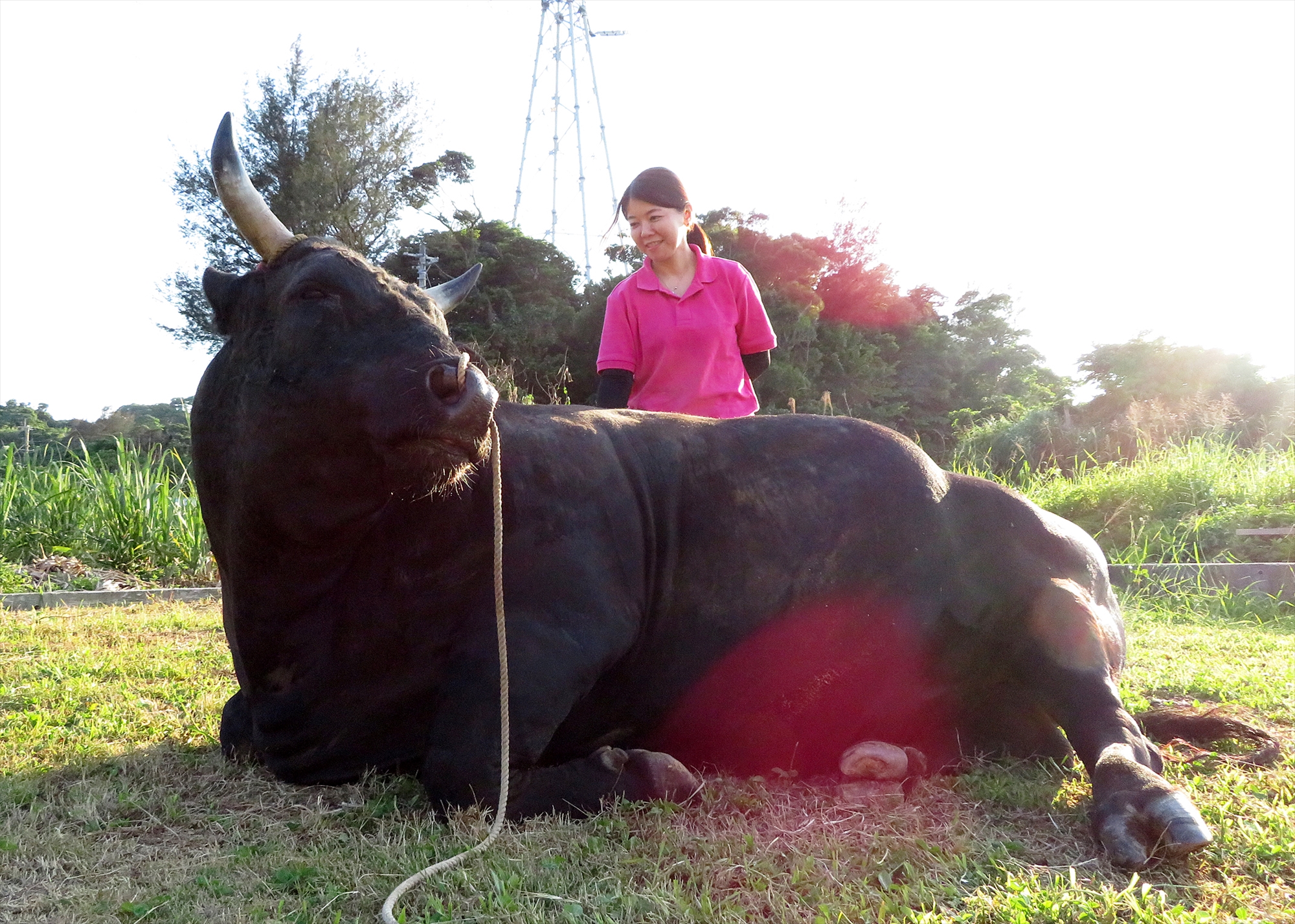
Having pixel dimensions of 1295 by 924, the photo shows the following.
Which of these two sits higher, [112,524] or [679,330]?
[679,330]

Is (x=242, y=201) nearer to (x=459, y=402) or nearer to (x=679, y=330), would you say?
(x=459, y=402)

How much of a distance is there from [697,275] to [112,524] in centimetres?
630

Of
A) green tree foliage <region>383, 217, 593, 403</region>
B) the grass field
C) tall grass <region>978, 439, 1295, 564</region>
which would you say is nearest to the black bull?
the grass field

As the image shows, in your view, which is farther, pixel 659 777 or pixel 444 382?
pixel 659 777

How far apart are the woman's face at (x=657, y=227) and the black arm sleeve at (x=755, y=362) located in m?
0.68

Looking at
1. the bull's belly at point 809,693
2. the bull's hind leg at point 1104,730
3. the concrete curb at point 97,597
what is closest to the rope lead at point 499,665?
the bull's belly at point 809,693

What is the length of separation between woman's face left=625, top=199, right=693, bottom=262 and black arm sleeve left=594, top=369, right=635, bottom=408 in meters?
0.58

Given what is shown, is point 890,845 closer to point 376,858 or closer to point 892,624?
point 892,624

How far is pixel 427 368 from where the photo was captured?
2311 mm

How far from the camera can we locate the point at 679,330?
470 centimetres

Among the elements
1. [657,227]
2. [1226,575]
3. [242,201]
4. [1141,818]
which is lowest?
[1226,575]

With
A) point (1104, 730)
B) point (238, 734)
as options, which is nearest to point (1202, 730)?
point (1104, 730)

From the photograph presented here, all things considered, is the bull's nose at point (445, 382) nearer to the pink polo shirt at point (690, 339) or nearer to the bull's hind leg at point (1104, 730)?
the bull's hind leg at point (1104, 730)

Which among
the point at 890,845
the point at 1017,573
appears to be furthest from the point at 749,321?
the point at 890,845
